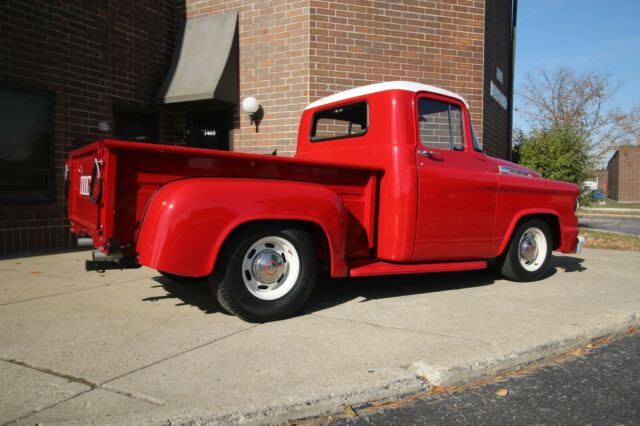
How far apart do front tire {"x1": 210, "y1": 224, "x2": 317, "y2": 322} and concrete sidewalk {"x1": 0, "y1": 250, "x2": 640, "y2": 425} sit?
0.47ft

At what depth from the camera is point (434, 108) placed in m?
5.09

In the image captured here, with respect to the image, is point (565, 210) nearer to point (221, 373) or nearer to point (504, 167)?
point (504, 167)

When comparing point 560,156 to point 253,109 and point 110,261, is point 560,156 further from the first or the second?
point 110,261

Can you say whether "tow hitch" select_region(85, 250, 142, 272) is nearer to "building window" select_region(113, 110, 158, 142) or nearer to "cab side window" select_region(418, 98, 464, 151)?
"cab side window" select_region(418, 98, 464, 151)

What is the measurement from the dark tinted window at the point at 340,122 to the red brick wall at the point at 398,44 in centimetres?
290

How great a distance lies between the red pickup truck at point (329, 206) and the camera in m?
3.60

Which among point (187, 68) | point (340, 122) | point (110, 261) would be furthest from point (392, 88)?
point (187, 68)

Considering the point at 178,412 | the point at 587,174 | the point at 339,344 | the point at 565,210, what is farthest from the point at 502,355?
the point at 587,174

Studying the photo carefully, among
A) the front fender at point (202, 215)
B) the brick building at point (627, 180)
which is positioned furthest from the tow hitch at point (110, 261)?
the brick building at point (627, 180)

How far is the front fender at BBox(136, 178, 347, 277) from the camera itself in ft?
11.5

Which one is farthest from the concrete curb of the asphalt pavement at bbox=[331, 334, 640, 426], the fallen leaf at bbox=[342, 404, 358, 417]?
the fallen leaf at bbox=[342, 404, 358, 417]

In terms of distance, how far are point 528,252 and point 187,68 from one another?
21.3 feet

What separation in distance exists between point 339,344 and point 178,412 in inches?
54.4

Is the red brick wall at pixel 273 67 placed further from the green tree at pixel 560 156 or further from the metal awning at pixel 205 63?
the green tree at pixel 560 156
